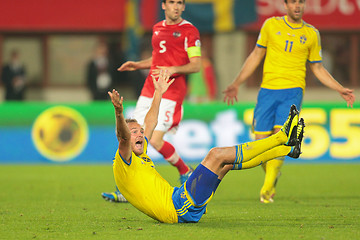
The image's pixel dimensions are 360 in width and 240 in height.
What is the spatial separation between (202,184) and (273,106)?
2.67m

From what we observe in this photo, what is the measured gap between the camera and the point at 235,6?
21.6 m

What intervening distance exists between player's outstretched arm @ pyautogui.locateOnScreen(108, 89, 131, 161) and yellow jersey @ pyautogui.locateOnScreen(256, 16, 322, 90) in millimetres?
3005

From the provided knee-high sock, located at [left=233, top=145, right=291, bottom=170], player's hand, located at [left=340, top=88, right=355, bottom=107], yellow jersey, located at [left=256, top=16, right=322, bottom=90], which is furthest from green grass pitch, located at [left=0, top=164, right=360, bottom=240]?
→ yellow jersey, located at [left=256, top=16, right=322, bottom=90]

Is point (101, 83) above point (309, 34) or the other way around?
the other way around

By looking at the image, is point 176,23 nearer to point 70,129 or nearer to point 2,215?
point 2,215

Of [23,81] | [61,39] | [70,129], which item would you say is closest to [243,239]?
[70,129]

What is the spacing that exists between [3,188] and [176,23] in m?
3.67

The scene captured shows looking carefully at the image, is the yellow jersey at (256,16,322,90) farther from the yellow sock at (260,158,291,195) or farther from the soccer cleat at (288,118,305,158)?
the soccer cleat at (288,118,305,158)

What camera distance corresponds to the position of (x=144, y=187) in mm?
6973

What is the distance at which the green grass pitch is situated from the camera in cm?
667

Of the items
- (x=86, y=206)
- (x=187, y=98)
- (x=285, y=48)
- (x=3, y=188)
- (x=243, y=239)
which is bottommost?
(x=187, y=98)

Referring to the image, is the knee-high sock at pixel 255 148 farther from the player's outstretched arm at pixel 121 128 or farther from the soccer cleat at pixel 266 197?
the soccer cleat at pixel 266 197

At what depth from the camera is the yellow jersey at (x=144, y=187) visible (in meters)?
6.95

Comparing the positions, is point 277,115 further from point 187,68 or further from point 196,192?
point 196,192
